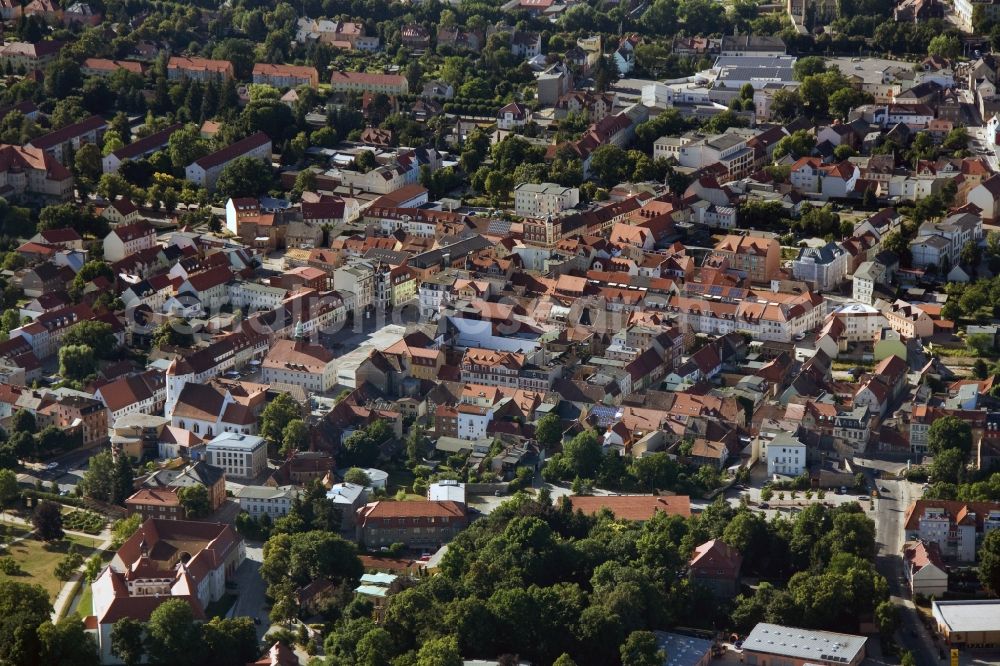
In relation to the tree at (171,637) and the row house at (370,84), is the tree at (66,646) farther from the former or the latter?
the row house at (370,84)

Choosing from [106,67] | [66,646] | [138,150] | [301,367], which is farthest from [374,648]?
[106,67]

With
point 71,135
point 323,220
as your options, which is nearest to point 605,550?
point 323,220

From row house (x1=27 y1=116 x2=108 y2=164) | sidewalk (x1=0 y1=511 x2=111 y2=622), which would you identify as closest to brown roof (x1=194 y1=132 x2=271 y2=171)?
row house (x1=27 y1=116 x2=108 y2=164)

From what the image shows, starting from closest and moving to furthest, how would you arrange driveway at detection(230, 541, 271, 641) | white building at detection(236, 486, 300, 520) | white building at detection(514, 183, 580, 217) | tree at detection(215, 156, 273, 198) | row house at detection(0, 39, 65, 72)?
driveway at detection(230, 541, 271, 641) < white building at detection(236, 486, 300, 520) < white building at detection(514, 183, 580, 217) < tree at detection(215, 156, 273, 198) < row house at detection(0, 39, 65, 72)

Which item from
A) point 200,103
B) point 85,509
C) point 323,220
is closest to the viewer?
point 85,509

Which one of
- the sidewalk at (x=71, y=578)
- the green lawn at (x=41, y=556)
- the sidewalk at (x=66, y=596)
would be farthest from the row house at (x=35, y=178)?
the sidewalk at (x=66, y=596)

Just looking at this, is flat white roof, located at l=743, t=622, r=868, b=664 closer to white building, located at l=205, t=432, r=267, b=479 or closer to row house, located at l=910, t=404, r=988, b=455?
row house, located at l=910, t=404, r=988, b=455

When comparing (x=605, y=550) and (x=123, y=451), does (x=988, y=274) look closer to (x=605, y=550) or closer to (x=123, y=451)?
(x=605, y=550)
